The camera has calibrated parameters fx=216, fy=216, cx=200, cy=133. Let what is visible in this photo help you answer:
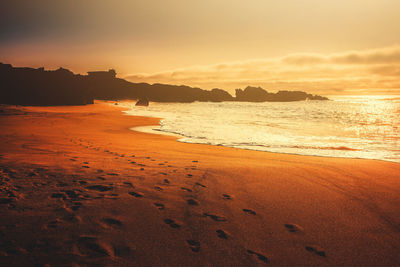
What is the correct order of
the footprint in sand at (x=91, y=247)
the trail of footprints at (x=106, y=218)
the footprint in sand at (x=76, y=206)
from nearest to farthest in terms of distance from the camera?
the footprint in sand at (x=91, y=247)
the trail of footprints at (x=106, y=218)
the footprint in sand at (x=76, y=206)

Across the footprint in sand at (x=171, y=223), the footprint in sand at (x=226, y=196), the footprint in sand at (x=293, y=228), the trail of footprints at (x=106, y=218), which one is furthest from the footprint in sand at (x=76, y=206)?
the footprint in sand at (x=293, y=228)

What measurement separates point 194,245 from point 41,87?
5380cm

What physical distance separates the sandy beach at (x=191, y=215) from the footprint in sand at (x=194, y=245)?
0.01m

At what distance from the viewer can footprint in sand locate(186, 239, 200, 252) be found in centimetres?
298

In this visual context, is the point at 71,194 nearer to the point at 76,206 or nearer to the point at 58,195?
the point at 58,195

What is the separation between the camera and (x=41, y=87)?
44.5 metres

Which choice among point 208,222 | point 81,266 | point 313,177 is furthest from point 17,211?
point 313,177

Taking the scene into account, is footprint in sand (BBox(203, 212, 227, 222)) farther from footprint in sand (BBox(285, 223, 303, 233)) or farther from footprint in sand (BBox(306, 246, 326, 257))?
footprint in sand (BBox(306, 246, 326, 257))

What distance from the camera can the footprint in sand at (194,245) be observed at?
2.98 meters

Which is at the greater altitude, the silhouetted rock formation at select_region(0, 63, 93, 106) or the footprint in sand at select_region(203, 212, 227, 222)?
the silhouetted rock formation at select_region(0, 63, 93, 106)

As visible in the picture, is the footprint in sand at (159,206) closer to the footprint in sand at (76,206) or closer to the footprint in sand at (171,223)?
the footprint in sand at (171,223)

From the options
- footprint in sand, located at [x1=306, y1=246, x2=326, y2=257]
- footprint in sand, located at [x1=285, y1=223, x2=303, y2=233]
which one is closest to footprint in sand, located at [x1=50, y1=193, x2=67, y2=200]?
footprint in sand, located at [x1=285, y1=223, x2=303, y2=233]

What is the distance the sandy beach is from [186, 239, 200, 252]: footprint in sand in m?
0.01

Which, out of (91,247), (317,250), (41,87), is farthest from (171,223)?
(41,87)
